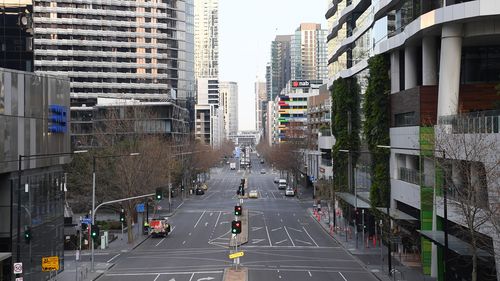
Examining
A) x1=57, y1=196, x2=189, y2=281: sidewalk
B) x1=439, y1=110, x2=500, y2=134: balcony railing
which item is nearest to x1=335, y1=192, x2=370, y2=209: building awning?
x1=57, y1=196, x2=189, y2=281: sidewalk

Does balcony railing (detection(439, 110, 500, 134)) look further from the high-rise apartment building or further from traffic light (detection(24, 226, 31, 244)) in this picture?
the high-rise apartment building

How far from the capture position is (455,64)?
134 feet

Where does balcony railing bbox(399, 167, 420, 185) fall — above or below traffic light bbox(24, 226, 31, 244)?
above

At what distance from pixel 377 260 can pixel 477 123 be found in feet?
64.7

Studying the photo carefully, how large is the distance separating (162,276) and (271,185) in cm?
10544

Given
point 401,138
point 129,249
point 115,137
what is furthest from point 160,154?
point 401,138

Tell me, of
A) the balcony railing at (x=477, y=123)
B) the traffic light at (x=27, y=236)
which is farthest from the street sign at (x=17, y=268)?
the balcony railing at (x=477, y=123)

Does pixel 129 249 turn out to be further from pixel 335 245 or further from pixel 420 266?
pixel 420 266

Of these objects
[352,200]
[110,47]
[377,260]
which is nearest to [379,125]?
[352,200]

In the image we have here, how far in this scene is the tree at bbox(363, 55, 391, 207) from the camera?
55.1m

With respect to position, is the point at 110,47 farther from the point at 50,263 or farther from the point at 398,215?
the point at 50,263

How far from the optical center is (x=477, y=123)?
3253 cm

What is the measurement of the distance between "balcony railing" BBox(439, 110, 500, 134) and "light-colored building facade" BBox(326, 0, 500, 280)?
0.22 ft

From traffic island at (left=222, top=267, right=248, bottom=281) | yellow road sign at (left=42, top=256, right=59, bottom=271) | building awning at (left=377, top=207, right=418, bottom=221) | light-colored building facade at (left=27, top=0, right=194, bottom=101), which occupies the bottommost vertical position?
traffic island at (left=222, top=267, right=248, bottom=281)
